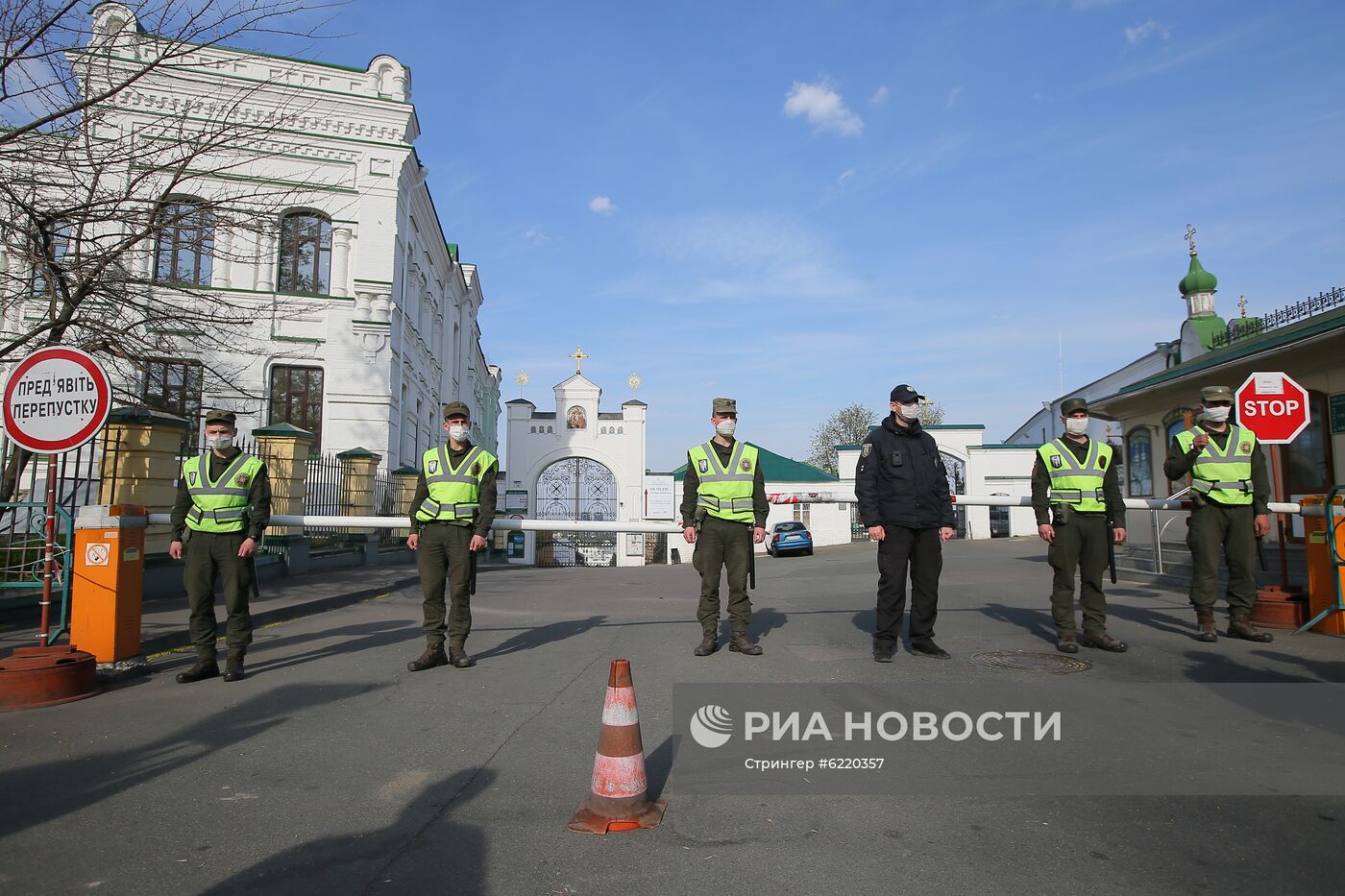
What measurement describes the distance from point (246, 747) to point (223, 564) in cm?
224

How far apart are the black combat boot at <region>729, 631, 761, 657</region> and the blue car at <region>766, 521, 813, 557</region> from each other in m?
25.8

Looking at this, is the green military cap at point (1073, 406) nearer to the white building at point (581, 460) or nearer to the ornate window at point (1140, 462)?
the ornate window at point (1140, 462)

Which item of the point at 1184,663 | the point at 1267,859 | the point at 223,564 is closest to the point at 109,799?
the point at 223,564

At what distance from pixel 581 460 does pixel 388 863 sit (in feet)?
117

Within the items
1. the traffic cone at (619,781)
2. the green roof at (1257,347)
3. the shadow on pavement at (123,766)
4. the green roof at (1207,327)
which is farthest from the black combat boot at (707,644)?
the green roof at (1207,327)

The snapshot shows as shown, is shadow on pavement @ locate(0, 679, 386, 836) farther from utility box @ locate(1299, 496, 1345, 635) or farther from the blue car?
the blue car

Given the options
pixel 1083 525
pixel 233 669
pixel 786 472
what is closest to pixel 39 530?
pixel 233 669

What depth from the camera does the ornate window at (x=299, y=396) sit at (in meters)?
23.1

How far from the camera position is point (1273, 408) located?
9.70 meters

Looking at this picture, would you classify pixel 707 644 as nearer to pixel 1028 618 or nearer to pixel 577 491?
pixel 1028 618

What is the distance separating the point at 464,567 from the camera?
658 cm

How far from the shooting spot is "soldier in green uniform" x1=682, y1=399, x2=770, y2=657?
21.9 feet

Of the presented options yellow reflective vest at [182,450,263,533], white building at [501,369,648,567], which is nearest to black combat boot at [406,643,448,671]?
yellow reflective vest at [182,450,263,533]

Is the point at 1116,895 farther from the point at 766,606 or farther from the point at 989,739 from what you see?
the point at 766,606
